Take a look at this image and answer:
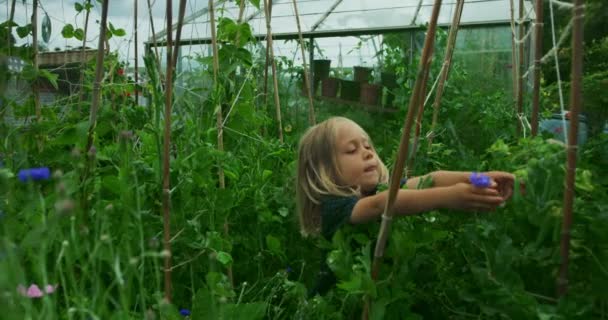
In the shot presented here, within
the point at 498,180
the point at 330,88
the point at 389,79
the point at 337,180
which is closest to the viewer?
the point at 498,180

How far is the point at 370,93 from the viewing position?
16.9 ft

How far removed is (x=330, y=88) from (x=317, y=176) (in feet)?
12.5

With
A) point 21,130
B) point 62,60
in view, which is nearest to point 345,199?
point 21,130

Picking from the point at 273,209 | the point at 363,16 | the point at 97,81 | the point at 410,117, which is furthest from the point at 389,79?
the point at 410,117

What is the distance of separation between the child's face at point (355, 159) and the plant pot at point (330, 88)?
3.74 metres

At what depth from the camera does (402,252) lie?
127 centimetres

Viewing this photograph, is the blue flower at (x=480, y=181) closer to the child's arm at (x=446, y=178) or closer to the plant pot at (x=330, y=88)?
the child's arm at (x=446, y=178)

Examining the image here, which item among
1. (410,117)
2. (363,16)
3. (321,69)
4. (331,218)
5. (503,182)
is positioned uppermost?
(363,16)

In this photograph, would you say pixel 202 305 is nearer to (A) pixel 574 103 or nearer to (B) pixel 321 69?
(A) pixel 574 103

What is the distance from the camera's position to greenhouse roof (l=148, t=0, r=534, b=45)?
511 cm

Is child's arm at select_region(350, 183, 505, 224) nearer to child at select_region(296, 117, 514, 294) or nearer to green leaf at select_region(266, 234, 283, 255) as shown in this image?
child at select_region(296, 117, 514, 294)

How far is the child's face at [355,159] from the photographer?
1.62 meters

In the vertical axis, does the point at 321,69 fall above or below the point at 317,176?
above

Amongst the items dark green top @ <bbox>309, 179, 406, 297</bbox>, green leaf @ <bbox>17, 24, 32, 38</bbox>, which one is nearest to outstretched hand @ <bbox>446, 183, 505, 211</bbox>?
dark green top @ <bbox>309, 179, 406, 297</bbox>
